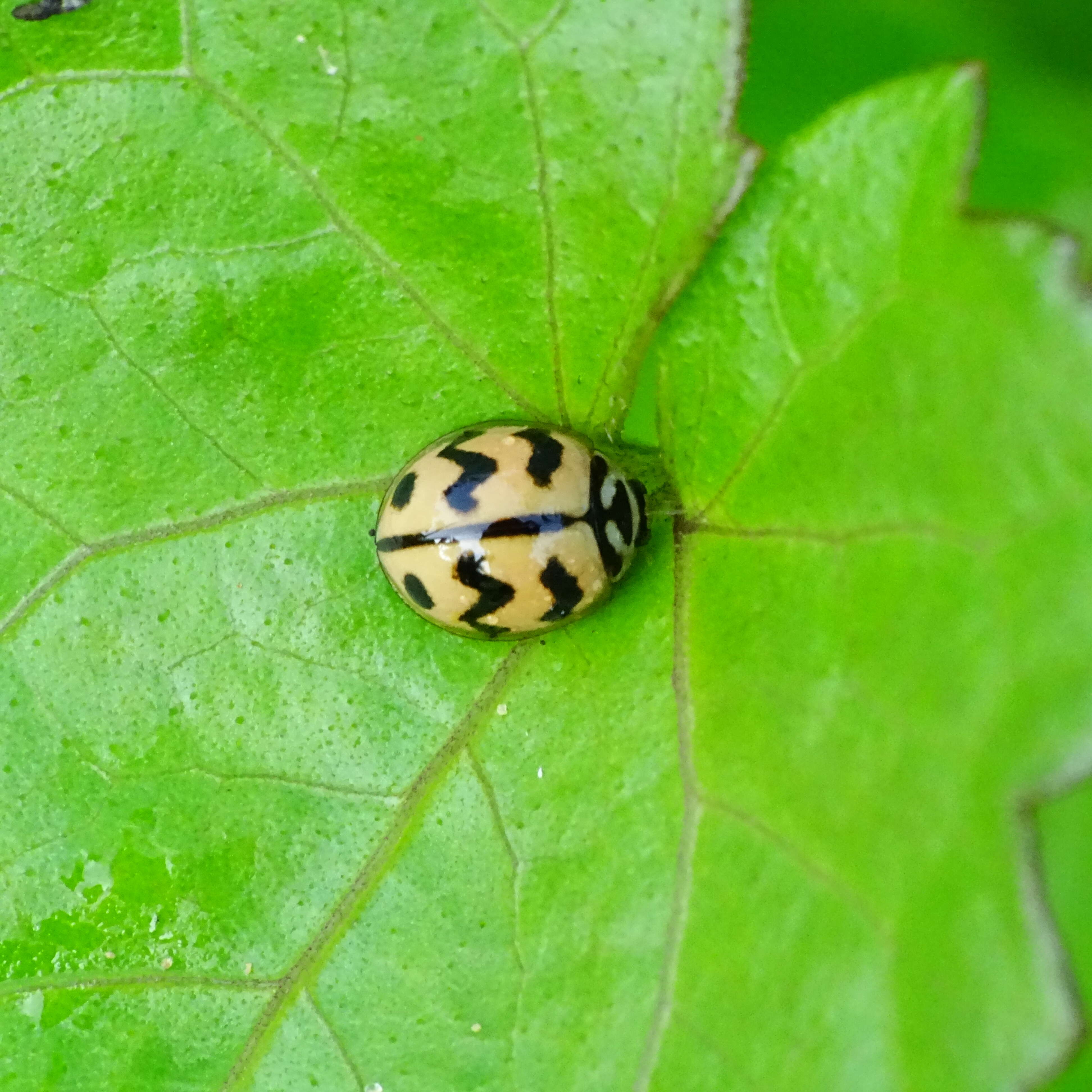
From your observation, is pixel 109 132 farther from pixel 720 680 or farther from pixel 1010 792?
pixel 1010 792

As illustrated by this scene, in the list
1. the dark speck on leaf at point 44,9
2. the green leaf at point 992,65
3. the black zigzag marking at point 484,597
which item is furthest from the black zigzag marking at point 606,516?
the dark speck on leaf at point 44,9

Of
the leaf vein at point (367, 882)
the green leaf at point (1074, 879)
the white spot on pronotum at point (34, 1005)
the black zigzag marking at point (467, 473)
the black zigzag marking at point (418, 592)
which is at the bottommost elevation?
the white spot on pronotum at point (34, 1005)

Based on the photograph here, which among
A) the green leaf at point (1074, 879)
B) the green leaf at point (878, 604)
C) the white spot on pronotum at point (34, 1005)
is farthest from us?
the white spot on pronotum at point (34, 1005)

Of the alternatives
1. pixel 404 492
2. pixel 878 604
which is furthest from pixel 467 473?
pixel 878 604

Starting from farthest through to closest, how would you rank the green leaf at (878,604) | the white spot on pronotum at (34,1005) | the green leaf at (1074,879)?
the white spot on pronotum at (34,1005) < the green leaf at (1074,879) < the green leaf at (878,604)

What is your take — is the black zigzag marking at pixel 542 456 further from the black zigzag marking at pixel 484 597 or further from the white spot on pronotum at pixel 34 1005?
the white spot on pronotum at pixel 34 1005

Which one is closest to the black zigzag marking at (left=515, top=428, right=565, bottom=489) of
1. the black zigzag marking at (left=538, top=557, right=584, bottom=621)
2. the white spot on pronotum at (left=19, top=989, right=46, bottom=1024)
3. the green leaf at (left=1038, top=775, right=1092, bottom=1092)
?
the black zigzag marking at (left=538, top=557, right=584, bottom=621)
